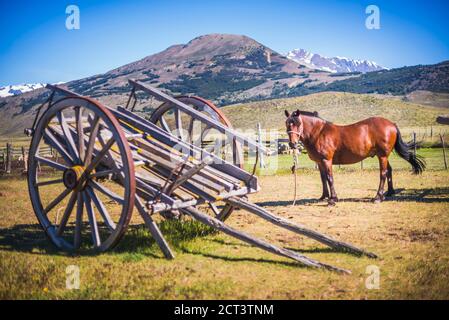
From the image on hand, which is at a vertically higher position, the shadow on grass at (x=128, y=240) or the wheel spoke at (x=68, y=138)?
A: the wheel spoke at (x=68, y=138)

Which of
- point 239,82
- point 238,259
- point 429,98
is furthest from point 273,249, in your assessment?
point 239,82

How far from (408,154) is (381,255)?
531 cm

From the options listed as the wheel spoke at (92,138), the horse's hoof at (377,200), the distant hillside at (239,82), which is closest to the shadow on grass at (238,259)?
the wheel spoke at (92,138)

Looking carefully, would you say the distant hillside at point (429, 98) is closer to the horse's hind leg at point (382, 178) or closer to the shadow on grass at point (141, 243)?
the horse's hind leg at point (382, 178)

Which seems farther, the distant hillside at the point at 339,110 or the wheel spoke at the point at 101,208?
the distant hillside at the point at 339,110

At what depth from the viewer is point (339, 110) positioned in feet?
203

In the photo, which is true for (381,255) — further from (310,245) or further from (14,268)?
(14,268)

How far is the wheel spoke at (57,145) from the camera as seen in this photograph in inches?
229

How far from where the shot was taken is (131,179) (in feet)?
16.0

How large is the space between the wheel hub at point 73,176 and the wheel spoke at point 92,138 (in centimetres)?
15

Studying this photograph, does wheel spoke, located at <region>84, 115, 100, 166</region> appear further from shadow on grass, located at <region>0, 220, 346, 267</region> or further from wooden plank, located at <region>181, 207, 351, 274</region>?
wooden plank, located at <region>181, 207, 351, 274</region>

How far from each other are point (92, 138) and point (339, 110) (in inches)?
2400

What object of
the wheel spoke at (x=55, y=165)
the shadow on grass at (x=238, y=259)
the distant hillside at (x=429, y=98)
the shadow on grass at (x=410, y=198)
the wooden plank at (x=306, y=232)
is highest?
the distant hillside at (x=429, y=98)
